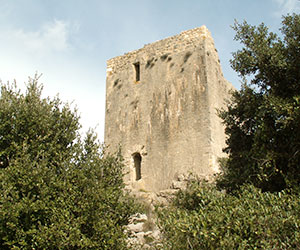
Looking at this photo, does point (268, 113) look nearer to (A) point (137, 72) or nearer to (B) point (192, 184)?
(B) point (192, 184)

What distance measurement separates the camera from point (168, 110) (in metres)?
16.7

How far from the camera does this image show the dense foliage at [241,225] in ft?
21.9

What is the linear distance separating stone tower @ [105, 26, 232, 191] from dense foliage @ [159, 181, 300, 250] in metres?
6.68

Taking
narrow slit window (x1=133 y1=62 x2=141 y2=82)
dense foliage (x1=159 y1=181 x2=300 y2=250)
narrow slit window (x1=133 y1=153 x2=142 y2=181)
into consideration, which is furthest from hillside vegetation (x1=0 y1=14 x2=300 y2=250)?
narrow slit window (x1=133 y1=62 x2=141 y2=82)

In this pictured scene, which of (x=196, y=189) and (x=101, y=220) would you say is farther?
(x=196, y=189)

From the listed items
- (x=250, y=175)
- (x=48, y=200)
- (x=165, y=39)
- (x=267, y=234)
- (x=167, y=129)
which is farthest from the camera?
(x=165, y=39)

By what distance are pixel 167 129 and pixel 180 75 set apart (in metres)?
2.57

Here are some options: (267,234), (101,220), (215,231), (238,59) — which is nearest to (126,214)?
(101,220)

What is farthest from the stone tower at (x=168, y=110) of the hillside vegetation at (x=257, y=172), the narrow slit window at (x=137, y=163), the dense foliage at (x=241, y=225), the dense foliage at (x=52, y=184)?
the dense foliage at (x=241, y=225)

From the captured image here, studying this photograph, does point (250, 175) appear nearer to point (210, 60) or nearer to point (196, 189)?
point (196, 189)

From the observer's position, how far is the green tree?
9.01 metres

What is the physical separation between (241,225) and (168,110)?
395 inches

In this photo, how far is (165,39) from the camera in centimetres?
1817

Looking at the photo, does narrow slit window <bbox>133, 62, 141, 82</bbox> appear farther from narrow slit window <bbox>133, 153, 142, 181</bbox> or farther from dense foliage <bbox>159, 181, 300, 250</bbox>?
dense foliage <bbox>159, 181, 300, 250</bbox>
